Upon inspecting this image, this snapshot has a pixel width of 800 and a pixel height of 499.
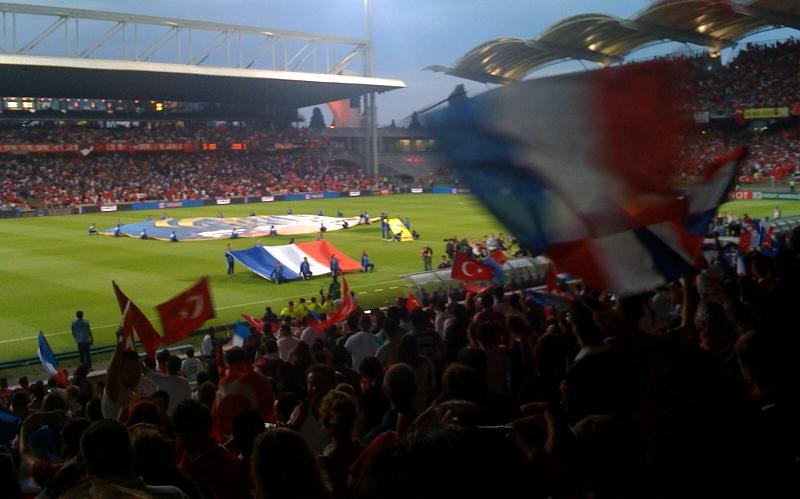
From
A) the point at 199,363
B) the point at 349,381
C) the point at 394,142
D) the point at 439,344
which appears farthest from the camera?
the point at 394,142

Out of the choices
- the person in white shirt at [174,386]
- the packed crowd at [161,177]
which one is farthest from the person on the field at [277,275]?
the packed crowd at [161,177]

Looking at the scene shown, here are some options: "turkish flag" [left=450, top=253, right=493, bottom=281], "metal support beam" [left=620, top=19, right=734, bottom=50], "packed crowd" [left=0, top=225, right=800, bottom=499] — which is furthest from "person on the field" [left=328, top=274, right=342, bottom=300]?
"metal support beam" [left=620, top=19, right=734, bottom=50]

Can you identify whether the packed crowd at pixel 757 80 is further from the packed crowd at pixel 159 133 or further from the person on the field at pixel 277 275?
the person on the field at pixel 277 275

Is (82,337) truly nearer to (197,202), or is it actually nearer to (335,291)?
(335,291)

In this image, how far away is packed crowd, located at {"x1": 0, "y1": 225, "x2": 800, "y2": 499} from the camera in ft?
9.46

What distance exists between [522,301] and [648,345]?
859 centimetres

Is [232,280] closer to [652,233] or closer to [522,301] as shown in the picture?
[522,301]

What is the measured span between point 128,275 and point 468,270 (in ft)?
54.9

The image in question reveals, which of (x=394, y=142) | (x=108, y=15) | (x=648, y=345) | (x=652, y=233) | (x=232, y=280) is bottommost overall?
(x=232, y=280)

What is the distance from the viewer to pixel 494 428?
9.74ft

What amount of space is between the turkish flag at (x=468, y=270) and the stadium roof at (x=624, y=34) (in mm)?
36860

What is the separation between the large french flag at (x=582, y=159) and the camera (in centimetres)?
492

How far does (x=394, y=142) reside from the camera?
10581 cm

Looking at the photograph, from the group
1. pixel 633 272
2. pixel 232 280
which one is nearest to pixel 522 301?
pixel 633 272
